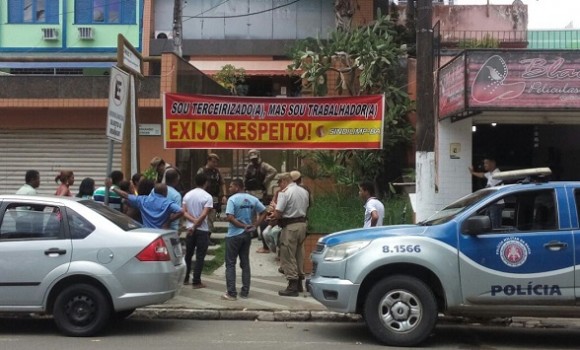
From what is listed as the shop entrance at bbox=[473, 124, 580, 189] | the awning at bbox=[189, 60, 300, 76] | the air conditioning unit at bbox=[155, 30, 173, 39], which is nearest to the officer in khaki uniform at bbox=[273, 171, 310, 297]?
the shop entrance at bbox=[473, 124, 580, 189]

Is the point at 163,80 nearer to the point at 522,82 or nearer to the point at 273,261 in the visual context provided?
the point at 273,261

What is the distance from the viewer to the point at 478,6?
79.7 feet

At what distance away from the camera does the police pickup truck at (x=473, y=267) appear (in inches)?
278

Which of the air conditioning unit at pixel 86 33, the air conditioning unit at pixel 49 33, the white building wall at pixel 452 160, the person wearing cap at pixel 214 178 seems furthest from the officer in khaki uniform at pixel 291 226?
the air conditioning unit at pixel 49 33

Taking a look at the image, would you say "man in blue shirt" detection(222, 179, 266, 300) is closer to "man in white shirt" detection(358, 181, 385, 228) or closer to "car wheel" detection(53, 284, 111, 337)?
"man in white shirt" detection(358, 181, 385, 228)

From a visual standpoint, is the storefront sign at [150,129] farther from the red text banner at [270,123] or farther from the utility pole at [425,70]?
the utility pole at [425,70]

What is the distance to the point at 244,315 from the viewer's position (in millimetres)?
8914

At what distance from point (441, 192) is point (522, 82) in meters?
3.27

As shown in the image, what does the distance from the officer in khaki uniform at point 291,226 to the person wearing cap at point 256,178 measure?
113 inches

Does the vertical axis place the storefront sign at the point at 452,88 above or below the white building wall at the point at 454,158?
above

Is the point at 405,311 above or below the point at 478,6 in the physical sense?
below

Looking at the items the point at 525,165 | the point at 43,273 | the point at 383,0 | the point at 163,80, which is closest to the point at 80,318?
the point at 43,273

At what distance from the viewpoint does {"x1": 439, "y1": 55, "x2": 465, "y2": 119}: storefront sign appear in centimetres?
1061

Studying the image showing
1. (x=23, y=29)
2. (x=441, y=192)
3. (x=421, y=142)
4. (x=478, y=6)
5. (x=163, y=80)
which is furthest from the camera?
(x=23, y=29)
